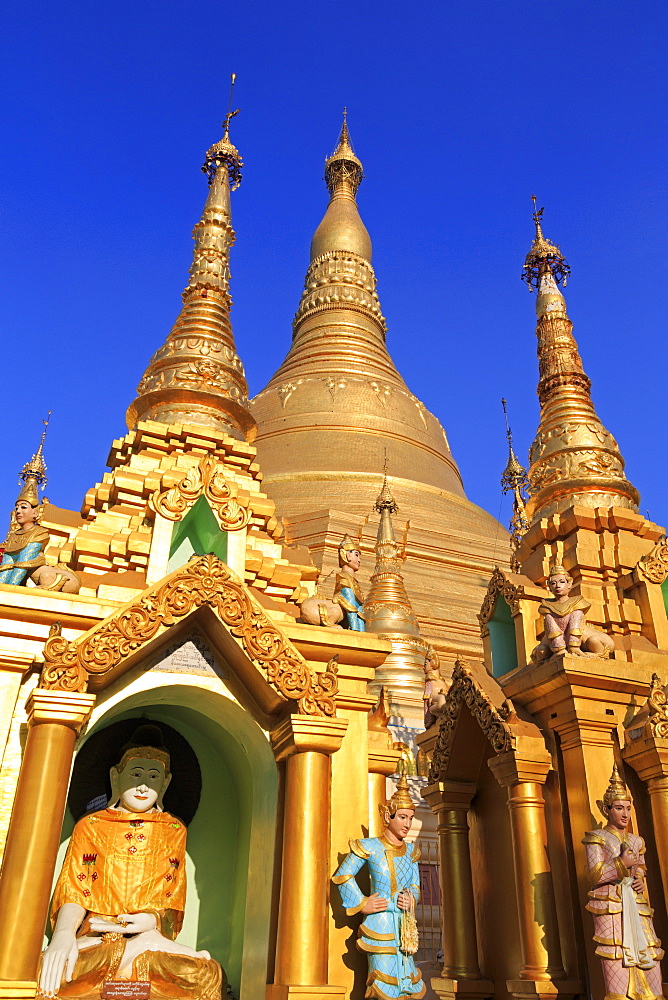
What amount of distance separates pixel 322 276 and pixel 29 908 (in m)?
35.1

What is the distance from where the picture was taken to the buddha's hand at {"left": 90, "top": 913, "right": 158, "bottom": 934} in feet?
18.7

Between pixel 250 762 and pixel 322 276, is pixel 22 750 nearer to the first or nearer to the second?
pixel 250 762

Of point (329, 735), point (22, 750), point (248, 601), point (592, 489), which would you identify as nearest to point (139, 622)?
point (248, 601)

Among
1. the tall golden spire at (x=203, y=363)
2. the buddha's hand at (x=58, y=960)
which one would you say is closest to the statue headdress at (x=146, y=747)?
the buddha's hand at (x=58, y=960)

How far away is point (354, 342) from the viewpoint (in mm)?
34969

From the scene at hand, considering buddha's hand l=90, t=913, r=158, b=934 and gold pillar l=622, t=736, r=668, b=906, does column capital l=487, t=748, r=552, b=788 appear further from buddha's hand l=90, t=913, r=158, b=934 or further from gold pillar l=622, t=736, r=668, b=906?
buddha's hand l=90, t=913, r=158, b=934

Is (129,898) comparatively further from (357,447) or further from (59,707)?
(357,447)

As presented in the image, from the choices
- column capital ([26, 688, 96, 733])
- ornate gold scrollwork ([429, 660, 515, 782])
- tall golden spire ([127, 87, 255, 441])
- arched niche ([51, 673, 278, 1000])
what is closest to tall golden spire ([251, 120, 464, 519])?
tall golden spire ([127, 87, 255, 441])

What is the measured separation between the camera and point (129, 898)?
5.96m

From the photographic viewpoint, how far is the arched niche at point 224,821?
236 inches

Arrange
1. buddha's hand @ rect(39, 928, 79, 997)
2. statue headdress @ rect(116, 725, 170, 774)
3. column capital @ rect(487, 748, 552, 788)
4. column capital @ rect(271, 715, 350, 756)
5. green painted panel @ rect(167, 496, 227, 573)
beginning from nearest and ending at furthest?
buddha's hand @ rect(39, 928, 79, 997)
column capital @ rect(271, 715, 350, 756)
statue headdress @ rect(116, 725, 170, 774)
column capital @ rect(487, 748, 552, 788)
green painted panel @ rect(167, 496, 227, 573)

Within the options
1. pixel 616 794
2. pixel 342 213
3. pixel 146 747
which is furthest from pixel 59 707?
pixel 342 213

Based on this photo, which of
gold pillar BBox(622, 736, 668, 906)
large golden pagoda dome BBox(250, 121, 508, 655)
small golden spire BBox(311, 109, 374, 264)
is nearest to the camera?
gold pillar BBox(622, 736, 668, 906)

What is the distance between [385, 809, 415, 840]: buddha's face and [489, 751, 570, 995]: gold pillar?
2164 mm
